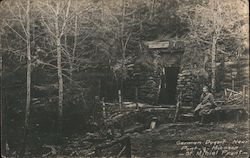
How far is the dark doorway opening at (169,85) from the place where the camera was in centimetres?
594

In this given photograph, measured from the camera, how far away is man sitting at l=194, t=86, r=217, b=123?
5.89 m

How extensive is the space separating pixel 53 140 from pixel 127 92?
1014mm

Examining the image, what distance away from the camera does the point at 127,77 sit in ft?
19.6

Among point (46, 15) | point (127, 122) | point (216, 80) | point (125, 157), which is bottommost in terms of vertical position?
point (125, 157)

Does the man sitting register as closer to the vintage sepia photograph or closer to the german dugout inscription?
the vintage sepia photograph

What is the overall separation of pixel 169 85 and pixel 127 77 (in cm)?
48

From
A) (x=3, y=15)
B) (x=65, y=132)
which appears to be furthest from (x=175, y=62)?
(x=3, y=15)

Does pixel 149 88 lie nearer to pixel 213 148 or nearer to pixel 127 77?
pixel 127 77

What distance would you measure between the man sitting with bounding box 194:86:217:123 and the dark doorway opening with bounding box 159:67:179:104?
29 cm

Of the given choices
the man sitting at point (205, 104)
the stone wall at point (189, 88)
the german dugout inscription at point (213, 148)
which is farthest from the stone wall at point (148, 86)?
the german dugout inscription at point (213, 148)

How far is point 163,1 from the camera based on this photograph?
232 inches

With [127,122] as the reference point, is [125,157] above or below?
below

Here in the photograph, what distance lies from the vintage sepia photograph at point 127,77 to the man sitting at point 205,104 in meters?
0.01

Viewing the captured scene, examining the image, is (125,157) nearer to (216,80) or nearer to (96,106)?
(96,106)
